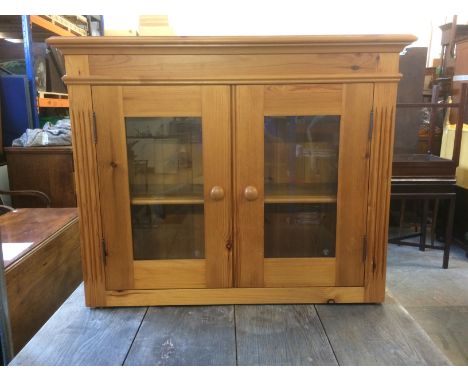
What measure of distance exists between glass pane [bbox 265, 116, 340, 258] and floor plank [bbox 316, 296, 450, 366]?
0.16m

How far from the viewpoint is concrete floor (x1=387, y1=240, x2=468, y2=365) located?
1.94 m

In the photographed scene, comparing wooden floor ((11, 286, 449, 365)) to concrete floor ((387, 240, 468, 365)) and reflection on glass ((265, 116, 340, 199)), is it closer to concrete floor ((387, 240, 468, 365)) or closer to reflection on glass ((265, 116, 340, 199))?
reflection on glass ((265, 116, 340, 199))

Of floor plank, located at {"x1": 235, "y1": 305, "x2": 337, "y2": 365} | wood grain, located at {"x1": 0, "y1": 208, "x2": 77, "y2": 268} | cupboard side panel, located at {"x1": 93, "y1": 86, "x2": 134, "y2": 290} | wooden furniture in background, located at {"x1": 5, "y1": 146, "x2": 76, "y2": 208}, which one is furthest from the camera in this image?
wooden furniture in background, located at {"x1": 5, "y1": 146, "x2": 76, "y2": 208}

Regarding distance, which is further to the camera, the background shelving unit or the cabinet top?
the background shelving unit

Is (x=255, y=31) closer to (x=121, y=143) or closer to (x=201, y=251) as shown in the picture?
(x=121, y=143)

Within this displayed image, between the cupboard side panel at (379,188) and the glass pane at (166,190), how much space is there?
Answer: 0.44 meters

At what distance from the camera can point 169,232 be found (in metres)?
1.06

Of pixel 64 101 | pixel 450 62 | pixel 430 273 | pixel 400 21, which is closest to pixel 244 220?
pixel 400 21

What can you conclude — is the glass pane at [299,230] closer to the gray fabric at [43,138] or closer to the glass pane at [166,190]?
the glass pane at [166,190]

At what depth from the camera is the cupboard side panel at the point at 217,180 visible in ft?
3.16

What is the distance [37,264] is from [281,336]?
3.56 ft

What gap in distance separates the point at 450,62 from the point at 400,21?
3.69 meters

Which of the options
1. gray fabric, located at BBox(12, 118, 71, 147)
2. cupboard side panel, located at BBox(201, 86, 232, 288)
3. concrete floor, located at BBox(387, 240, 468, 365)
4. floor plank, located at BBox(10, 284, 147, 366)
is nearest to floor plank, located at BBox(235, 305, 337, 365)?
cupboard side panel, located at BBox(201, 86, 232, 288)

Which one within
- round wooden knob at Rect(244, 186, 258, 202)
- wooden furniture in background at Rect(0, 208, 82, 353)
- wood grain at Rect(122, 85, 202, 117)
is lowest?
wooden furniture in background at Rect(0, 208, 82, 353)
